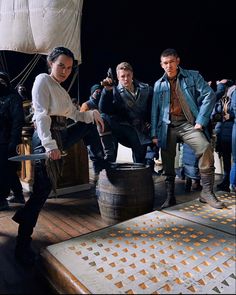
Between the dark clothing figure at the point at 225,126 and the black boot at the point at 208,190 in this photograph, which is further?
the dark clothing figure at the point at 225,126

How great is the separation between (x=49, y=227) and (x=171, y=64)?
234 cm

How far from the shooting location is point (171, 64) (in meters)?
3.38

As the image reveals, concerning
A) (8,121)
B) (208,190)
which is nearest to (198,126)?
(208,190)

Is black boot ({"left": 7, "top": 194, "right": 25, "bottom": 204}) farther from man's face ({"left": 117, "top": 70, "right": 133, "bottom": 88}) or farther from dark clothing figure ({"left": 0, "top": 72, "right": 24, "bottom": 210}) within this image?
man's face ({"left": 117, "top": 70, "right": 133, "bottom": 88})

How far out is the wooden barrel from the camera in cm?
306

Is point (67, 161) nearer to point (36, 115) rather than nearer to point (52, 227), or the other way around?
point (52, 227)

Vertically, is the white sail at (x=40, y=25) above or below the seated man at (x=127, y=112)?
above

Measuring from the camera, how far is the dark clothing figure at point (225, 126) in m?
4.12

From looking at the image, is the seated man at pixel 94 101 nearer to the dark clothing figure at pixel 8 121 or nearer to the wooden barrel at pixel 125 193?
the dark clothing figure at pixel 8 121

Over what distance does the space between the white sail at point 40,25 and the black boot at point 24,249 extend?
9807 millimetres

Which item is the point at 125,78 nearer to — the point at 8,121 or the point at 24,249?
the point at 8,121

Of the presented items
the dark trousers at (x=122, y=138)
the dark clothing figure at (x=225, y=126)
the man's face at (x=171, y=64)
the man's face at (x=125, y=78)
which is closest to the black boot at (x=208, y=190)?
the dark trousers at (x=122, y=138)

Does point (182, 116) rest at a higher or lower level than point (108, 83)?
lower

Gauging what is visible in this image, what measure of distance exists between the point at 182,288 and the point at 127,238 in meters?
0.77
